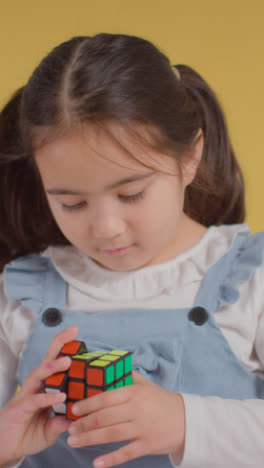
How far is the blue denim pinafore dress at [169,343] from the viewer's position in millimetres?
879

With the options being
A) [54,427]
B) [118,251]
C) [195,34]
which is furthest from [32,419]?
[195,34]

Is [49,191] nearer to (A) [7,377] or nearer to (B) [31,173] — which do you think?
(B) [31,173]

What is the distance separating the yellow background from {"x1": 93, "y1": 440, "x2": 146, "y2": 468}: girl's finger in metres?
0.88

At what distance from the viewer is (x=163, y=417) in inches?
29.0

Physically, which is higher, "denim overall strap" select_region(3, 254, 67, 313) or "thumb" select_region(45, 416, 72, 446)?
"denim overall strap" select_region(3, 254, 67, 313)

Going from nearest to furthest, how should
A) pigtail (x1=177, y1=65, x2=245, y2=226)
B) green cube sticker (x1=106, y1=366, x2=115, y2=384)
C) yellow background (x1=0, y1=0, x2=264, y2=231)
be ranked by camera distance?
green cube sticker (x1=106, y1=366, x2=115, y2=384), pigtail (x1=177, y1=65, x2=245, y2=226), yellow background (x1=0, y1=0, x2=264, y2=231)

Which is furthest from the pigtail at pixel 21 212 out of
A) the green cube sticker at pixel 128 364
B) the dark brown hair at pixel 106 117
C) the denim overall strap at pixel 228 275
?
the green cube sticker at pixel 128 364

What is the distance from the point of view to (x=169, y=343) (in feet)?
2.89

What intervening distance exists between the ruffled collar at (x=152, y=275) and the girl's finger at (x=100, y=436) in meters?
0.27

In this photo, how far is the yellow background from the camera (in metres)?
1.44

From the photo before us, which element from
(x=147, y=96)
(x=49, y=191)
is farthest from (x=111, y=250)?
(x=147, y=96)

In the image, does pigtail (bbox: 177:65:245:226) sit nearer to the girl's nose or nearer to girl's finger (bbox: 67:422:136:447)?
the girl's nose

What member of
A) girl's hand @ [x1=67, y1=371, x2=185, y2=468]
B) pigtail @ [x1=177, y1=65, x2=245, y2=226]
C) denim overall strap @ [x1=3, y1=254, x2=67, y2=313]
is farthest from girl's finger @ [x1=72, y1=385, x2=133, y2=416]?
pigtail @ [x1=177, y1=65, x2=245, y2=226]

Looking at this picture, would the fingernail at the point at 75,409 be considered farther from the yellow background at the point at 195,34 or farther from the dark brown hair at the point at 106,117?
the yellow background at the point at 195,34
